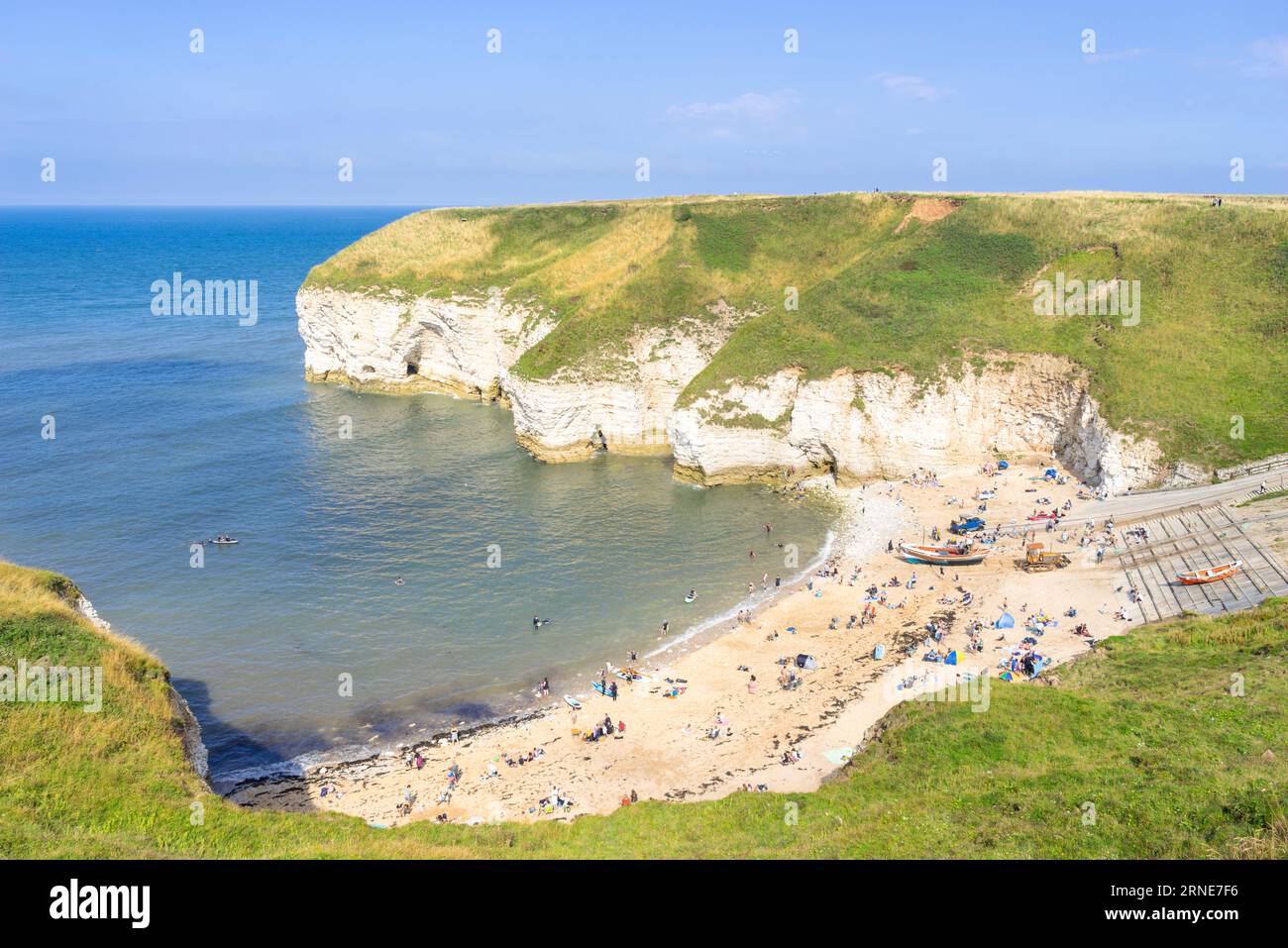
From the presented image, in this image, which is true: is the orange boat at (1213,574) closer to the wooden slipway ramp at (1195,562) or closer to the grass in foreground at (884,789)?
the wooden slipway ramp at (1195,562)

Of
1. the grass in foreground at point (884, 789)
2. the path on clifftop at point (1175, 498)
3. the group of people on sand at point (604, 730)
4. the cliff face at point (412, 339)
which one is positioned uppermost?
the cliff face at point (412, 339)

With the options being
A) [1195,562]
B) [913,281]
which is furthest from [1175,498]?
[913,281]

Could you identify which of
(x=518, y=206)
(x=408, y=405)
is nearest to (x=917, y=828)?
(x=408, y=405)

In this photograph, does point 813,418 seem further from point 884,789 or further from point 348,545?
point 884,789

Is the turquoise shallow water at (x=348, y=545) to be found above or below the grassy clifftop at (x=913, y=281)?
below

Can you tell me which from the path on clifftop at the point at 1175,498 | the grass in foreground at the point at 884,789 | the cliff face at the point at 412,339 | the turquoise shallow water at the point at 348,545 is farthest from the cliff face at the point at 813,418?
the grass in foreground at the point at 884,789

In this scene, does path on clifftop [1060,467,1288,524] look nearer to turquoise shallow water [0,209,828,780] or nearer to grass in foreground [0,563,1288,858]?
turquoise shallow water [0,209,828,780]
